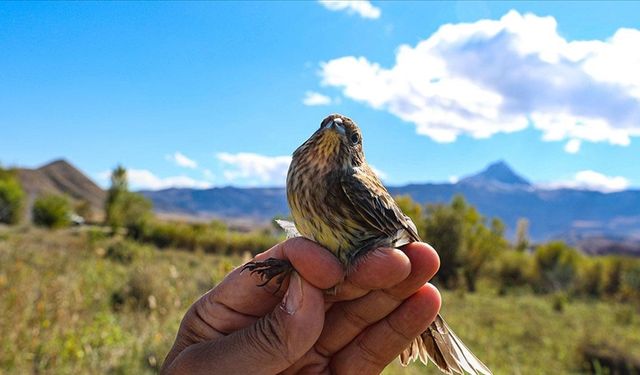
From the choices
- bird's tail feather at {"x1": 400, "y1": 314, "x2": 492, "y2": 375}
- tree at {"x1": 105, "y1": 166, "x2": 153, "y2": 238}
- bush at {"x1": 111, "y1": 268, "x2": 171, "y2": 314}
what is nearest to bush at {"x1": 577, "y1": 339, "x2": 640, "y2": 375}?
bird's tail feather at {"x1": 400, "y1": 314, "x2": 492, "y2": 375}

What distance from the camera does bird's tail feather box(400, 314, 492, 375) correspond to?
8.91ft

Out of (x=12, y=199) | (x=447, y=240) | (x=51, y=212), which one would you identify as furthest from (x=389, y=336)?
(x=12, y=199)

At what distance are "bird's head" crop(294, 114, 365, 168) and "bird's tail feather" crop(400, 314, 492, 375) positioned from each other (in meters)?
1.01

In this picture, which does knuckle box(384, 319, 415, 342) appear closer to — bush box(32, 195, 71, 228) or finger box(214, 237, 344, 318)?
finger box(214, 237, 344, 318)

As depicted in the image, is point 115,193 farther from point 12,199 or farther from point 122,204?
point 12,199

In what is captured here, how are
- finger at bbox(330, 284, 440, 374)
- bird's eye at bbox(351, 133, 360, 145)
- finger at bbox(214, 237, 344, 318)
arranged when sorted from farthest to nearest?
bird's eye at bbox(351, 133, 360, 145), finger at bbox(330, 284, 440, 374), finger at bbox(214, 237, 344, 318)

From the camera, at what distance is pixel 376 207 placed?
8.76 ft

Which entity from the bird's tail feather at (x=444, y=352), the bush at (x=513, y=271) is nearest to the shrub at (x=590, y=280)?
the bush at (x=513, y=271)

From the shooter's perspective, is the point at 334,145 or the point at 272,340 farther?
the point at 334,145

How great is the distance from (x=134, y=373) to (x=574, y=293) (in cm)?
2289

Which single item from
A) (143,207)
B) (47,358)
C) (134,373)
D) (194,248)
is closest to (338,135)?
(134,373)

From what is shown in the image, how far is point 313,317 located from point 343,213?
22.5 inches

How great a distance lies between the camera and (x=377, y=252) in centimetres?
239

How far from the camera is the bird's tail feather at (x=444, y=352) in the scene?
2715mm
